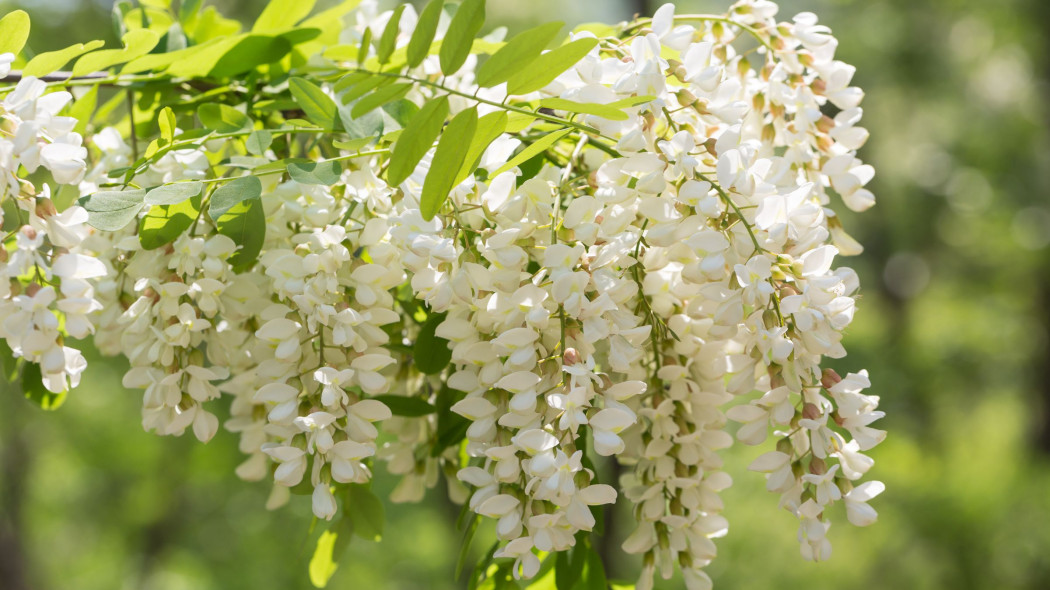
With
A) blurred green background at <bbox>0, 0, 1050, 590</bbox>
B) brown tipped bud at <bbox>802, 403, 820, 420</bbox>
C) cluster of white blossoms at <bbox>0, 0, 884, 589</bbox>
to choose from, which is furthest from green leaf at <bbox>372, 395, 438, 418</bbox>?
blurred green background at <bbox>0, 0, 1050, 590</bbox>

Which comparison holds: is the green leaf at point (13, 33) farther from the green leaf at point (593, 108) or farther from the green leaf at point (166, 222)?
the green leaf at point (593, 108)

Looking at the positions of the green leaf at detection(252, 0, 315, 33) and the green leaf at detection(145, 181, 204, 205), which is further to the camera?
the green leaf at detection(252, 0, 315, 33)

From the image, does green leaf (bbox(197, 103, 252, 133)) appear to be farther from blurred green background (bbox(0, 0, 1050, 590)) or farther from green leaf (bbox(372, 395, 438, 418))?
blurred green background (bbox(0, 0, 1050, 590))

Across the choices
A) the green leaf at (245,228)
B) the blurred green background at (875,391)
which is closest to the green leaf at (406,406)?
the green leaf at (245,228)

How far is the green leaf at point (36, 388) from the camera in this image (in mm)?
597

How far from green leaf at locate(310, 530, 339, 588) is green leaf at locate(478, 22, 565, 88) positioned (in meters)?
0.39

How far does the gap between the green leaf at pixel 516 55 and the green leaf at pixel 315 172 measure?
105 mm

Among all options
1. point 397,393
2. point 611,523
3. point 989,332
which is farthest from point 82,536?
point 989,332

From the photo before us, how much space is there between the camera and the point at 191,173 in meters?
0.54

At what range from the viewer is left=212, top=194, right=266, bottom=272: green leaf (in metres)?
0.50

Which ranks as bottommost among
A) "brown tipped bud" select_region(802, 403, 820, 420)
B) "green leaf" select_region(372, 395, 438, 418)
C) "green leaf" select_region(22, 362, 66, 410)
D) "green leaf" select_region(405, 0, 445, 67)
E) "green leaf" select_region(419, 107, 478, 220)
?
"green leaf" select_region(22, 362, 66, 410)

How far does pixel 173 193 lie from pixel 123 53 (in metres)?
0.13

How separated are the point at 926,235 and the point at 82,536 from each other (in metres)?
7.48

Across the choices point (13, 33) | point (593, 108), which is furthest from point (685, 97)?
point (13, 33)
